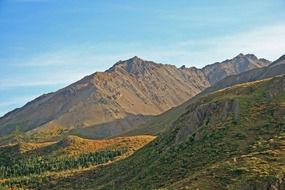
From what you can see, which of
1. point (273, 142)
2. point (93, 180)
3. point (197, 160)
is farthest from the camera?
point (93, 180)

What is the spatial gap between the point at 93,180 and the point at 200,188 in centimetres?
7994

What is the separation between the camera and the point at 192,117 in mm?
169000

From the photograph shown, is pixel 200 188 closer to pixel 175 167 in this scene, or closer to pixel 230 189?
pixel 230 189

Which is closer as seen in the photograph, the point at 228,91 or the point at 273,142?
the point at 273,142

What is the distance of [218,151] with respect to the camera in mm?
136125

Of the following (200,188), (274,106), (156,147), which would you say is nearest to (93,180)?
(156,147)

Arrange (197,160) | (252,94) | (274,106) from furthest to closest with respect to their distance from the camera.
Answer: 1. (252,94)
2. (274,106)
3. (197,160)

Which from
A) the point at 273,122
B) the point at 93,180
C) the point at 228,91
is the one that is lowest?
the point at 93,180

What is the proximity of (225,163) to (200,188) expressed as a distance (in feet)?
47.9

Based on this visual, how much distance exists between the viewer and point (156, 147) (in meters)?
175

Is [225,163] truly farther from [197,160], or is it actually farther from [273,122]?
[273,122]

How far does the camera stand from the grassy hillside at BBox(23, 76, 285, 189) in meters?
110

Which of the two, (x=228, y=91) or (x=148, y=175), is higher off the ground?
(x=228, y=91)

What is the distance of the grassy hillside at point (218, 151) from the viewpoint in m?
110
